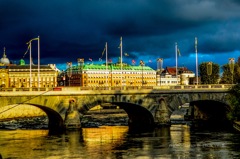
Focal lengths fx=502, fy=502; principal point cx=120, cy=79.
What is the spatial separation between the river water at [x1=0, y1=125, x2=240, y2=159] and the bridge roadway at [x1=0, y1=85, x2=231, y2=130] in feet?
14.6

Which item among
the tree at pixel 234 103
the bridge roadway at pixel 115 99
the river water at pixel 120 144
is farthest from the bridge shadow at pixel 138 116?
the tree at pixel 234 103

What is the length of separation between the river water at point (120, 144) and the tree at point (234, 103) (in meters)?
6.47

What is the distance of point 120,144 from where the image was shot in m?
69.7

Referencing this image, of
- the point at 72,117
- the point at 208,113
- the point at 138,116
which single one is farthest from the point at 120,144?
the point at 208,113

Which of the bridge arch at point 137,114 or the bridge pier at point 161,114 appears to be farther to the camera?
the bridge pier at point 161,114

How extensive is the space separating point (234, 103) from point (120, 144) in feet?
93.3

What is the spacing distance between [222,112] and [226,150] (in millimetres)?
49301

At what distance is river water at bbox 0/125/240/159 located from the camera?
59406 mm

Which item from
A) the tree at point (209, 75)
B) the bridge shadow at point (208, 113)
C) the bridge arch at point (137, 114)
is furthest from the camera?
the tree at point (209, 75)

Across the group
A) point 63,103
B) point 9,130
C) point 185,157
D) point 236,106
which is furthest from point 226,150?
point 9,130

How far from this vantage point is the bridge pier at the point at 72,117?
87.0 metres

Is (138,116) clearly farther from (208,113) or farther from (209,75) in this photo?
(209,75)

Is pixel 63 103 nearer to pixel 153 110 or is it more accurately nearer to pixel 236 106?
pixel 153 110

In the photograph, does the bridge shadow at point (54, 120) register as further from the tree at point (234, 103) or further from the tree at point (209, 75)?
the tree at point (209, 75)
